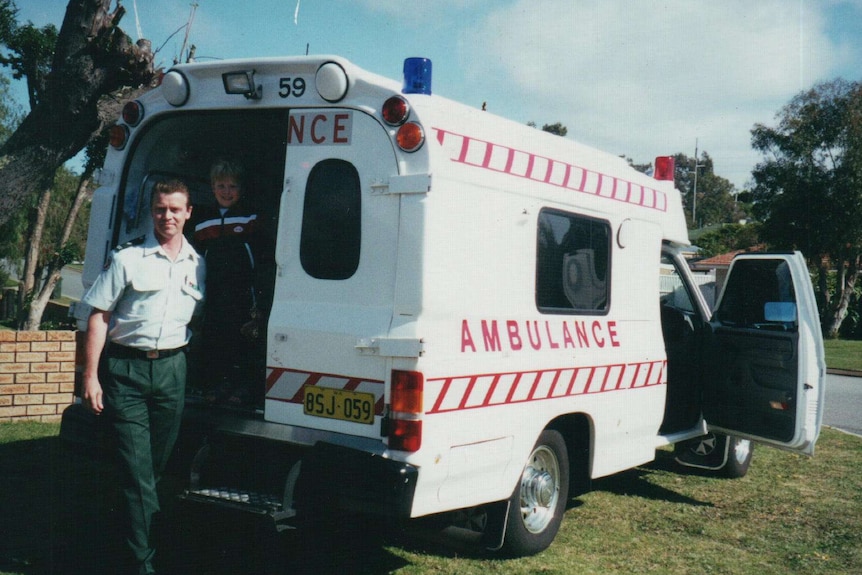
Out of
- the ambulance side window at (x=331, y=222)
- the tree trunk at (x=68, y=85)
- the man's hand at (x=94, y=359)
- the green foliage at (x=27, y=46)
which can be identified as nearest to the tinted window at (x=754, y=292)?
the ambulance side window at (x=331, y=222)

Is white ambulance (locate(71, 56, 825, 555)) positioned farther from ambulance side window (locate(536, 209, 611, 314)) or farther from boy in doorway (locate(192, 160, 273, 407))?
boy in doorway (locate(192, 160, 273, 407))

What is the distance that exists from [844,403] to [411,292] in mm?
11624

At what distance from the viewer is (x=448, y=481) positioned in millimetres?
3904

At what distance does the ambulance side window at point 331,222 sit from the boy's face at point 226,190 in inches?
32.9

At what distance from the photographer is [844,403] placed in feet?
43.0

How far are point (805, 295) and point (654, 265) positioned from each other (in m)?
1.10

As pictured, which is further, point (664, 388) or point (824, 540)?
point (664, 388)

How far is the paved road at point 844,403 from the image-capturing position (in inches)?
426

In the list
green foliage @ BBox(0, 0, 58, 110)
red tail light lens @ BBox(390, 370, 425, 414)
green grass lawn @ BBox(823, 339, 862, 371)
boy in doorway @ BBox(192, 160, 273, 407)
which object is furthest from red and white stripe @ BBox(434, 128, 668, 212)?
green grass lawn @ BBox(823, 339, 862, 371)

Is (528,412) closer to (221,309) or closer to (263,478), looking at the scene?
(263,478)

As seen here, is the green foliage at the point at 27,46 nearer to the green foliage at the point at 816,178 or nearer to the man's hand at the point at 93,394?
the man's hand at the point at 93,394

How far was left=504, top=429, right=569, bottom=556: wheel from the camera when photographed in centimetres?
462

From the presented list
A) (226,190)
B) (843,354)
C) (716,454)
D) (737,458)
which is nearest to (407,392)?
(226,190)

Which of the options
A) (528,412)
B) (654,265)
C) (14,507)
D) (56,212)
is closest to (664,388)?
(654,265)
